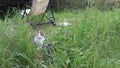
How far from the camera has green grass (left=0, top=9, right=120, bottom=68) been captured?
9.78ft

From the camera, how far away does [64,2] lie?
23.9 feet

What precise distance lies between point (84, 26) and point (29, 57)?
1126 millimetres

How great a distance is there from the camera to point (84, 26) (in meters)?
3.87

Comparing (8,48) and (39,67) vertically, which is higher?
(8,48)

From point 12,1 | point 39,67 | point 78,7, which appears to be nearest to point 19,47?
point 39,67

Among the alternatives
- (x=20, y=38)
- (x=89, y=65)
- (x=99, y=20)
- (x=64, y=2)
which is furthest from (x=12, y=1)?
(x=89, y=65)

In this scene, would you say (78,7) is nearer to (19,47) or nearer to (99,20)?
(99,20)

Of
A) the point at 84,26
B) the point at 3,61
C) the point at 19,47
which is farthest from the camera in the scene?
the point at 84,26

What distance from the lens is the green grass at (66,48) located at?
298cm

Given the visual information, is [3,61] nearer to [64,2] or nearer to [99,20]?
[99,20]

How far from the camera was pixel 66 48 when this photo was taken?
129 inches

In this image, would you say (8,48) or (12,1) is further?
(12,1)

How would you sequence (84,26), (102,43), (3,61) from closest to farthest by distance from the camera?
(3,61) → (102,43) → (84,26)

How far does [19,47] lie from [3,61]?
0.29 metres
